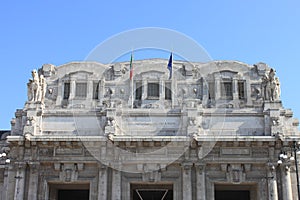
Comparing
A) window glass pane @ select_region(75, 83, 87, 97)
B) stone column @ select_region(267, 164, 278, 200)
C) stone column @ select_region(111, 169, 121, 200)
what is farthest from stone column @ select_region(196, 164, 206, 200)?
window glass pane @ select_region(75, 83, 87, 97)

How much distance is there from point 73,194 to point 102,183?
7066 millimetres

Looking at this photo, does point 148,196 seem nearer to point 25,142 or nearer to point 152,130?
point 152,130

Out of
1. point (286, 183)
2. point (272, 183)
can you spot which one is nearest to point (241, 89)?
point (272, 183)

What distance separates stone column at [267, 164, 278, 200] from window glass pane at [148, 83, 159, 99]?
11.6 m

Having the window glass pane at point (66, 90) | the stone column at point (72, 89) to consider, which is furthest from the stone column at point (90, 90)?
the window glass pane at point (66, 90)

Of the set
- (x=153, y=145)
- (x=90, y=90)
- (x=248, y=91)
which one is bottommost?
(x=153, y=145)

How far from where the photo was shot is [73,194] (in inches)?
1629

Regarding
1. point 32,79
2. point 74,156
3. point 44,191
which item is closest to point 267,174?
point 74,156

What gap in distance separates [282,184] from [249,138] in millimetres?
4160

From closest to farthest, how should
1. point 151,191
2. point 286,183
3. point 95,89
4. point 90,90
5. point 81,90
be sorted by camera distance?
point 286,183, point 151,191, point 90,90, point 81,90, point 95,89

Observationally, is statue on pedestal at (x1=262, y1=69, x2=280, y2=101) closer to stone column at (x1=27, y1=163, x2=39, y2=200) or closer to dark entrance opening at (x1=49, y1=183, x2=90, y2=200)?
dark entrance opening at (x1=49, y1=183, x2=90, y2=200)

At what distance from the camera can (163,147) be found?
35.8 metres

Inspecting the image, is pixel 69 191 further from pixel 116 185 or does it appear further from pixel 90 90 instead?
pixel 90 90

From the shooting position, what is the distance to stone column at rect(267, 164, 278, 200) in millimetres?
34625
